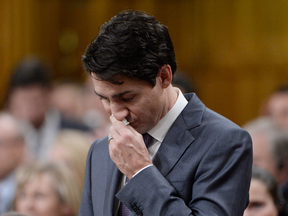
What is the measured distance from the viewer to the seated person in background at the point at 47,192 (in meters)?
2.70

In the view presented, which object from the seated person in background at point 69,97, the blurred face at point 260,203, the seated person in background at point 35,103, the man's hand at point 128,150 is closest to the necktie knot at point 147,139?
the man's hand at point 128,150

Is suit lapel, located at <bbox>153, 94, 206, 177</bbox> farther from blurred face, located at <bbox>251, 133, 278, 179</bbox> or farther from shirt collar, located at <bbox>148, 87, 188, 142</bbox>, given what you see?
blurred face, located at <bbox>251, 133, 278, 179</bbox>

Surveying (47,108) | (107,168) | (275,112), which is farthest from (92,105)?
(107,168)

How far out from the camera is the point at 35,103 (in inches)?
166

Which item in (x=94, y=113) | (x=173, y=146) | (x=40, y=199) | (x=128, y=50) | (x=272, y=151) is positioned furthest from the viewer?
(x=94, y=113)

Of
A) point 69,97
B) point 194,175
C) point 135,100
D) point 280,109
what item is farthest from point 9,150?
point 280,109

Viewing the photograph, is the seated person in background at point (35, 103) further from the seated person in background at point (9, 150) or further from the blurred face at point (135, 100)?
the blurred face at point (135, 100)

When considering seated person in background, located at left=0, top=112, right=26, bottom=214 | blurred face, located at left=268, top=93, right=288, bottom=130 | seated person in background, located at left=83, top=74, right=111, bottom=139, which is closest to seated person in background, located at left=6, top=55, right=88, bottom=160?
seated person in background, located at left=83, top=74, right=111, bottom=139

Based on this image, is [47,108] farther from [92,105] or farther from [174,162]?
[174,162]

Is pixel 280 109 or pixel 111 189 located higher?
pixel 111 189

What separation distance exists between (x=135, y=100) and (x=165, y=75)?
0.47 feet

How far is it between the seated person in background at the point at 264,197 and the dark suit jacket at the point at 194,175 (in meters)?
0.98

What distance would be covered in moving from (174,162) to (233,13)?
521cm

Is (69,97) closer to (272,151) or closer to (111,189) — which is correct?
(272,151)
